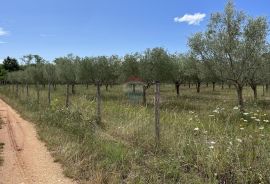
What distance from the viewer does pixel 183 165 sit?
7.33 metres

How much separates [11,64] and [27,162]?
404ft

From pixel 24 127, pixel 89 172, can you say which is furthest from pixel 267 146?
pixel 24 127

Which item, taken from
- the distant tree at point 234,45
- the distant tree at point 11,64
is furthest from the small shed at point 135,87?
the distant tree at point 11,64

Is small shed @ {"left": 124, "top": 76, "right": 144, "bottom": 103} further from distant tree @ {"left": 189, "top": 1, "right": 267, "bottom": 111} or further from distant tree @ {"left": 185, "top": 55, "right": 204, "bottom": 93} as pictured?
distant tree @ {"left": 189, "top": 1, "right": 267, "bottom": 111}

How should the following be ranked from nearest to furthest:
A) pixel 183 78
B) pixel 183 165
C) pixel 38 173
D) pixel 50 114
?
pixel 183 165 < pixel 38 173 < pixel 50 114 < pixel 183 78

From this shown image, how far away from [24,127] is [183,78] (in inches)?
1478

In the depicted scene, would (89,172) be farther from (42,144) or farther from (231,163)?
(42,144)

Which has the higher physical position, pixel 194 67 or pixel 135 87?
pixel 194 67

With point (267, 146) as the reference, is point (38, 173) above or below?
below

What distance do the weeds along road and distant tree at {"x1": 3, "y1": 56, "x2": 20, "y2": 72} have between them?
11690 cm

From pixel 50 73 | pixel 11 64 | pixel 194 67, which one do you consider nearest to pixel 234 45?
pixel 194 67

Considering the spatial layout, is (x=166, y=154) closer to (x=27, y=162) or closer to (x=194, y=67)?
(x=27, y=162)

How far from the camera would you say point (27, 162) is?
8898 millimetres

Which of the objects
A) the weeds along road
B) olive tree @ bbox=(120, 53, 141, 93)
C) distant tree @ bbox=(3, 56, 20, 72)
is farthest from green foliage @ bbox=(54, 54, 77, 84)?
distant tree @ bbox=(3, 56, 20, 72)
